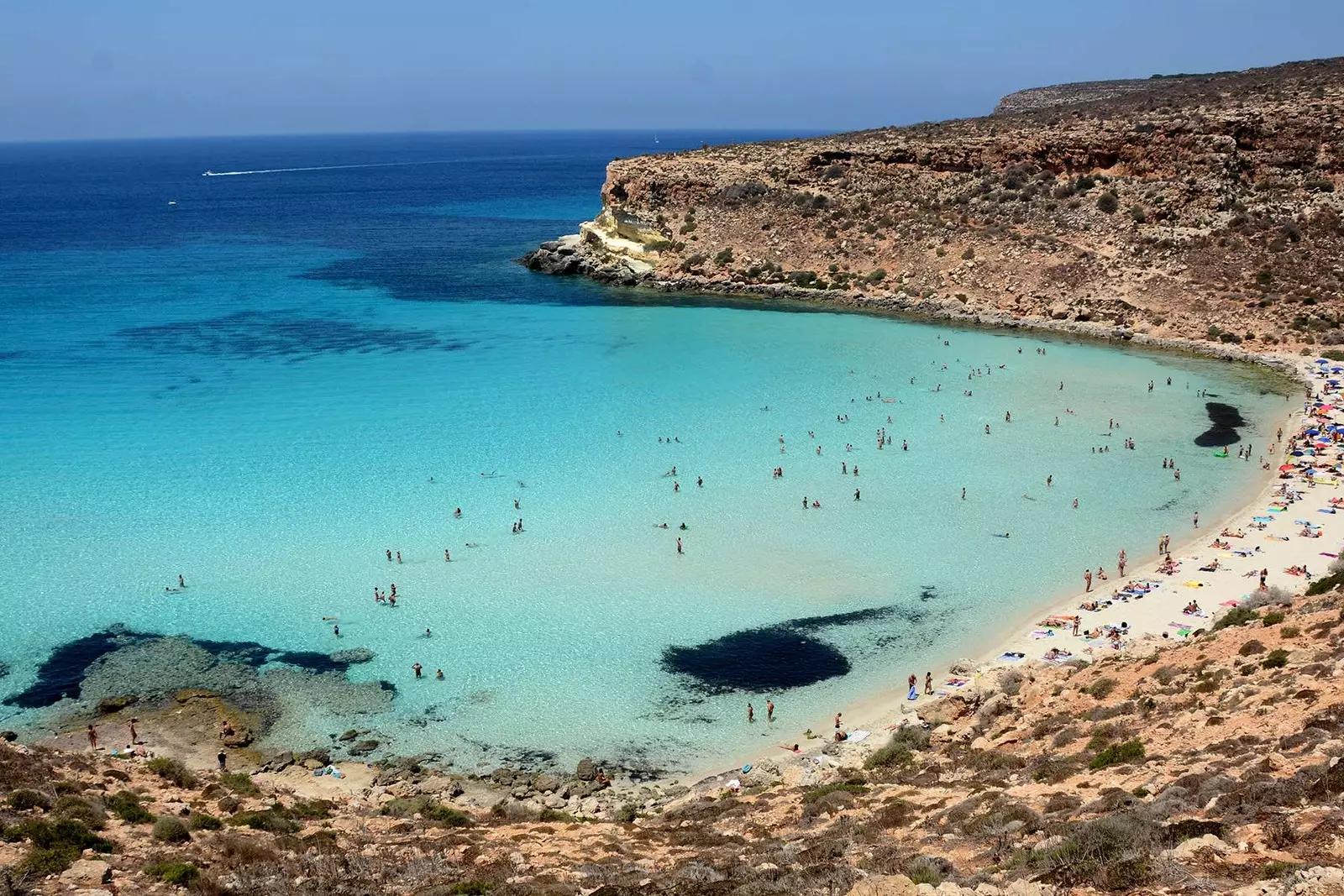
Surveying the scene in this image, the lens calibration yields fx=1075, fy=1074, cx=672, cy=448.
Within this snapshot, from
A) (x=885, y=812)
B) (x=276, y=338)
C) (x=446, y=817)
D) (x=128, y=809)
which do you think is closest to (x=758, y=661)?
(x=885, y=812)

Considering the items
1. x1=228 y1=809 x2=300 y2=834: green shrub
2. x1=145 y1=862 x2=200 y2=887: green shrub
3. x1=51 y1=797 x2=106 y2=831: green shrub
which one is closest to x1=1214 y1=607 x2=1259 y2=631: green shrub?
x1=228 y1=809 x2=300 y2=834: green shrub

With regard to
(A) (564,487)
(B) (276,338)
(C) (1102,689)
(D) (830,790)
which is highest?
(B) (276,338)

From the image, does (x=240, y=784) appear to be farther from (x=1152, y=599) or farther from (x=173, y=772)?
(x=1152, y=599)

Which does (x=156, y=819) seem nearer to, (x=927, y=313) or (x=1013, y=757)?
(x=1013, y=757)

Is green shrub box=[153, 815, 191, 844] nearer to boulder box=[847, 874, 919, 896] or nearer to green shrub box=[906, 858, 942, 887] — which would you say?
boulder box=[847, 874, 919, 896]

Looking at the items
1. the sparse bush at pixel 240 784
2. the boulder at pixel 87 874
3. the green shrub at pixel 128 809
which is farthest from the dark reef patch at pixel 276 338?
the boulder at pixel 87 874

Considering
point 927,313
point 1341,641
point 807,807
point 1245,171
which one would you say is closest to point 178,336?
point 927,313
